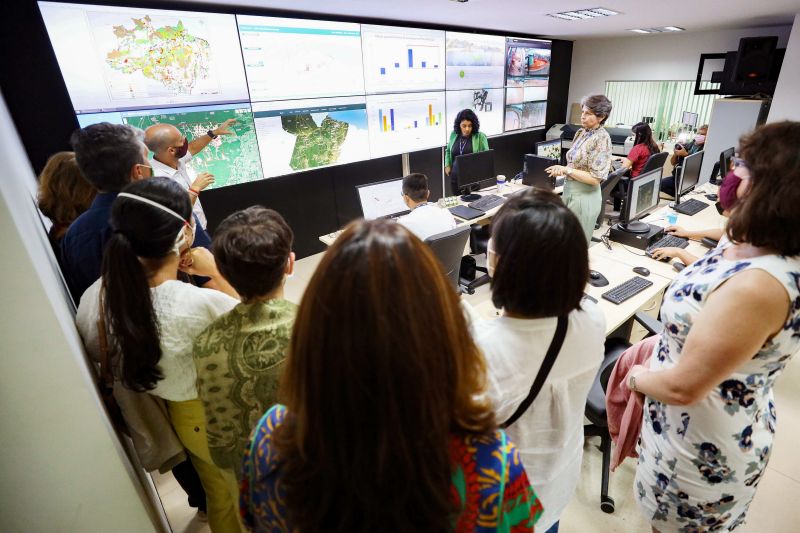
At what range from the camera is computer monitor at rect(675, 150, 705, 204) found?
342cm

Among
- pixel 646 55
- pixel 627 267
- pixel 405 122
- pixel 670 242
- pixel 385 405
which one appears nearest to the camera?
pixel 385 405

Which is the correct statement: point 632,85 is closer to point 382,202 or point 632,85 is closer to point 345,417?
point 382,202

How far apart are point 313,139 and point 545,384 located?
347 centimetres

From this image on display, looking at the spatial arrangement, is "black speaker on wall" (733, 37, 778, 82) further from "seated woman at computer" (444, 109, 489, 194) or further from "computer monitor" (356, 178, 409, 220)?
"computer monitor" (356, 178, 409, 220)

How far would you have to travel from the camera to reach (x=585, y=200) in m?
3.26

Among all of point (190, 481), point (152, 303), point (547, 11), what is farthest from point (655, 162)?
point (190, 481)

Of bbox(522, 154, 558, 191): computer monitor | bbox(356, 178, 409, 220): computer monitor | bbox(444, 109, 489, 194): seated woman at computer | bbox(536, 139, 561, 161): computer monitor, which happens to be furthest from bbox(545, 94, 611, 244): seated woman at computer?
bbox(536, 139, 561, 161): computer monitor

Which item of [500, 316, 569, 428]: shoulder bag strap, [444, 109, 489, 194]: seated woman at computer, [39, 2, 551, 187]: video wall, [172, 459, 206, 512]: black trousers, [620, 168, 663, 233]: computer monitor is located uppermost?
[39, 2, 551, 187]: video wall

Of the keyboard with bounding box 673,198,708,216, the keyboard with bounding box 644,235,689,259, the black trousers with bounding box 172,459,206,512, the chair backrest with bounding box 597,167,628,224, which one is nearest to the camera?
the black trousers with bounding box 172,459,206,512

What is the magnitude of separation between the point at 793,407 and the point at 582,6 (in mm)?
3597

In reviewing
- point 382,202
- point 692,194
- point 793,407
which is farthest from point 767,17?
point 382,202

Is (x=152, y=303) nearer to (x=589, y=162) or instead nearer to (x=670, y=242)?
(x=670, y=242)

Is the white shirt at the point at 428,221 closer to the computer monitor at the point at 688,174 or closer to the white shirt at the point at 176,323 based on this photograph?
the white shirt at the point at 176,323

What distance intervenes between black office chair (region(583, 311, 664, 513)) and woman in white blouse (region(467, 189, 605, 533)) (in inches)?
28.9
